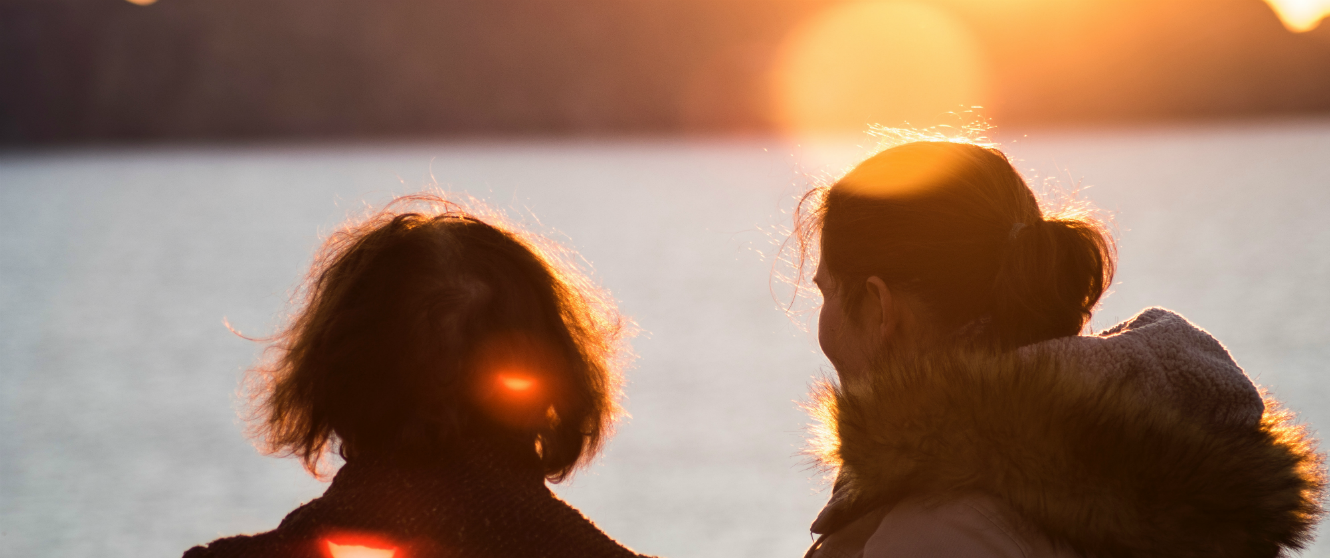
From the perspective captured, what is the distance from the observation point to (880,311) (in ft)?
3.93

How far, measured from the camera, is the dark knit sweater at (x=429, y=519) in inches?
46.8

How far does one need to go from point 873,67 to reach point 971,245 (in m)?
62.3

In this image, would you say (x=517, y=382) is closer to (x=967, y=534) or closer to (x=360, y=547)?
(x=360, y=547)

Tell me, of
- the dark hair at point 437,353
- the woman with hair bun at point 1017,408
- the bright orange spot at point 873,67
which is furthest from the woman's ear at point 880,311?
the bright orange spot at point 873,67

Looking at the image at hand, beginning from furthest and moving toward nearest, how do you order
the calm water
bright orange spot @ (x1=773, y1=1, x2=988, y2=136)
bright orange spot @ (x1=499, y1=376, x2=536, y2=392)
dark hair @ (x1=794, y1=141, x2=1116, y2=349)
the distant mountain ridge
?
bright orange spot @ (x1=773, y1=1, x2=988, y2=136) → the distant mountain ridge → the calm water → bright orange spot @ (x1=499, y1=376, x2=536, y2=392) → dark hair @ (x1=794, y1=141, x2=1116, y2=349)

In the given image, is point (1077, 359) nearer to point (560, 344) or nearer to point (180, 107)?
point (560, 344)

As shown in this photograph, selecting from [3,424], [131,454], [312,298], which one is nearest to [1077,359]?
[312,298]

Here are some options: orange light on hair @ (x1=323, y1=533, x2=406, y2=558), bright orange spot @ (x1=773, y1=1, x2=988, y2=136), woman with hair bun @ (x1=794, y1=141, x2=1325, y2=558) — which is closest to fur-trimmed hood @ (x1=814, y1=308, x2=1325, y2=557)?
woman with hair bun @ (x1=794, y1=141, x2=1325, y2=558)

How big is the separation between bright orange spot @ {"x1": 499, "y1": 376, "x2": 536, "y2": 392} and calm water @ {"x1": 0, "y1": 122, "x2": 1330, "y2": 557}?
1.19 feet

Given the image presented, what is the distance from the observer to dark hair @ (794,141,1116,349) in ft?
3.71

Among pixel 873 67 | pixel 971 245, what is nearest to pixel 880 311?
pixel 971 245

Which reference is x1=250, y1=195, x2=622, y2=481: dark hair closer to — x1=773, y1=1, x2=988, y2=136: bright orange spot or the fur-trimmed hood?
the fur-trimmed hood

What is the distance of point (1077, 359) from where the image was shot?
1.02m

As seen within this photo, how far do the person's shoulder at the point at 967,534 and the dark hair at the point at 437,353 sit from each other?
0.45 m
